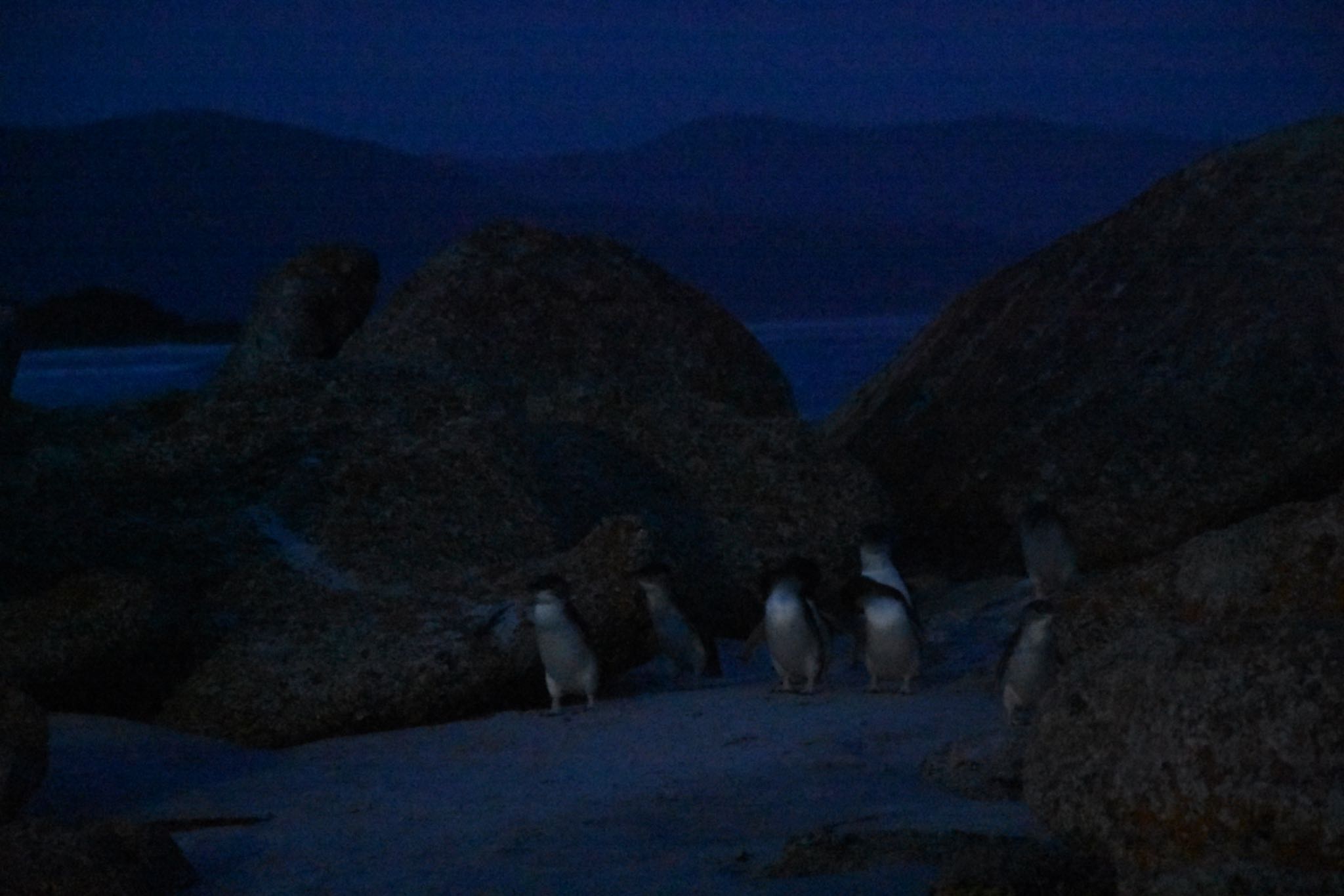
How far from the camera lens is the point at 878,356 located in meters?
22.6

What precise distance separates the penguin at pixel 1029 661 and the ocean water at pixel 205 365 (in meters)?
10.1

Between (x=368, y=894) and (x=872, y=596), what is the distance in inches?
134

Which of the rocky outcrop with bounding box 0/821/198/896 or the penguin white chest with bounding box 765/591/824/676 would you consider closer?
the rocky outcrop with bounding box 0/821/198/896

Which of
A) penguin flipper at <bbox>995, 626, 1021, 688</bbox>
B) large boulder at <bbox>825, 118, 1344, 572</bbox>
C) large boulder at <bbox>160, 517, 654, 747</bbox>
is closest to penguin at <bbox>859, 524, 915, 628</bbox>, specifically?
large boulder at <bbox>160, 517, 654, 747</bbox>

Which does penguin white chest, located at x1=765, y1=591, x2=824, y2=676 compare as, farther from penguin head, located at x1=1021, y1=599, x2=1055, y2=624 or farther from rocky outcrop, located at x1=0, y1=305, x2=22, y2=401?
rocky outcrop, located at x1=0, y1=305, x2=22, y2=401

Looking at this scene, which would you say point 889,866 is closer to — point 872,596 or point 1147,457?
point 872,596

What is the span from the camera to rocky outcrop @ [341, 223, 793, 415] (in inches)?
477

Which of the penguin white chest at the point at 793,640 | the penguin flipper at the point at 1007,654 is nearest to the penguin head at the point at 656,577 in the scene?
the penguin white chest at the point at 793,640

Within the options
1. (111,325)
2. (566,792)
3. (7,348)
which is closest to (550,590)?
(566,792)

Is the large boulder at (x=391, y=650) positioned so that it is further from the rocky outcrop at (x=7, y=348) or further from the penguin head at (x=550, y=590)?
the rocky outcrop at (x=7, y=348)

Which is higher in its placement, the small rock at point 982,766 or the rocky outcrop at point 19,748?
the rocky outcrop at point 19,748

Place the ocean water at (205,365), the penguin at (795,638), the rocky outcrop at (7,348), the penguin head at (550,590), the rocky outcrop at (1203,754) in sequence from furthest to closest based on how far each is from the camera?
the ocean water at (205,365) → the rocky outcrop at (7,348) → the penguin at (795,638) → the penguin head at (550,590) → the rocky outcrop at (1203,754)

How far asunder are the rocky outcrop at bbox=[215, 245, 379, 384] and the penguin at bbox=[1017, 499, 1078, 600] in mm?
7449

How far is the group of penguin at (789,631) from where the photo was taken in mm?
7328
